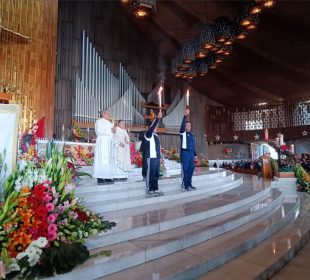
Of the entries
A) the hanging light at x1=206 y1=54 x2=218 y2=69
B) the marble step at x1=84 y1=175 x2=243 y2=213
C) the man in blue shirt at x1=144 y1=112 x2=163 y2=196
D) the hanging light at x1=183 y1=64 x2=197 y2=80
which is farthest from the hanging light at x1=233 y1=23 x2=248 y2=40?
the man in blue shirt at x1=144 y1=112 x2=163 y2=196

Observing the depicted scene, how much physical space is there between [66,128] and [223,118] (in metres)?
10.0

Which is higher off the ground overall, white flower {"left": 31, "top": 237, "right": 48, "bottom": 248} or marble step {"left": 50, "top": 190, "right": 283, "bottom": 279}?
white flower {"left": 31, "top": 237, "right": 48, "bottom": 248}

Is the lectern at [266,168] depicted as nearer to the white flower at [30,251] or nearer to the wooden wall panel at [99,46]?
the wooden wall panel at [99,46]

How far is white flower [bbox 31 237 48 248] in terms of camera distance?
2.10 metres

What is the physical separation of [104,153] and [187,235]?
268 centimetres

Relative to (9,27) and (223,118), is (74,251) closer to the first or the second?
(9,27)

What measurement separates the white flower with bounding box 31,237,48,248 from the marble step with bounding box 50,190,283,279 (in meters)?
0.26

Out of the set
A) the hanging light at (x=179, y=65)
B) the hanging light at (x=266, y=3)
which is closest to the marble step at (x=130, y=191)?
the hanging light at (x=266, y=3)

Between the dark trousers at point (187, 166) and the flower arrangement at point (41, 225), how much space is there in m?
3.05

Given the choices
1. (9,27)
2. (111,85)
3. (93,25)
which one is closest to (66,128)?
(111,85)

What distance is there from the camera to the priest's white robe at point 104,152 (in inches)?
207

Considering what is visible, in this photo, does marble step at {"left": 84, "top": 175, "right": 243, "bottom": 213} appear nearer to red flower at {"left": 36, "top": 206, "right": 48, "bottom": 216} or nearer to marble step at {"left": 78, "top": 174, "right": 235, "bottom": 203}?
marble step at {"left": 78, "top": 174, "right": 235, "bottom": 203}

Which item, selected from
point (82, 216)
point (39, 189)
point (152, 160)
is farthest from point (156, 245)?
point (152, 160)

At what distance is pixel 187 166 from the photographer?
17.9 feet
